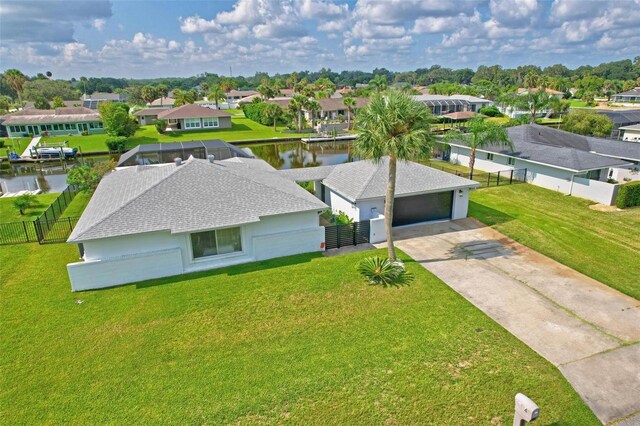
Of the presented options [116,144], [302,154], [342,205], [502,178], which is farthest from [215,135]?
[342,205]

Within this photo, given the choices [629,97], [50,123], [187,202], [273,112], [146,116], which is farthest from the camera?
[629,97]

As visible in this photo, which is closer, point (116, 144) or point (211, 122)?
point (116, 144)

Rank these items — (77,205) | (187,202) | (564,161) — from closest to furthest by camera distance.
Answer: (187,202) → (77,205) → (564,161)

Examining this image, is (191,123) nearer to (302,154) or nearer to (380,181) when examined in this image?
(302,154)

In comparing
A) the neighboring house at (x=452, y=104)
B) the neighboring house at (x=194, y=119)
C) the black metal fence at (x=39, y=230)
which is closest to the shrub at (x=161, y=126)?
the neighboring house at (x=194, y=119)

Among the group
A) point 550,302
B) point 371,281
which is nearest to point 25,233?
point 371,281

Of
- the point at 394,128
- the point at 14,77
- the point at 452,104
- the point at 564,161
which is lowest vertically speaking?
the point at 564,161

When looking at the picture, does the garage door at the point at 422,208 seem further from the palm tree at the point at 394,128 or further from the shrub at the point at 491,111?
the shrub at the point at 491,111
